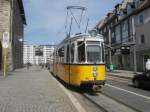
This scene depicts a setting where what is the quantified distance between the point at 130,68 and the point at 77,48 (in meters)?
40.8

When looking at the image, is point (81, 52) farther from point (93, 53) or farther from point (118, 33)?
point (118, 33)

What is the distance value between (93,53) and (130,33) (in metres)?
40.7

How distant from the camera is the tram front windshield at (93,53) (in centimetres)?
1704

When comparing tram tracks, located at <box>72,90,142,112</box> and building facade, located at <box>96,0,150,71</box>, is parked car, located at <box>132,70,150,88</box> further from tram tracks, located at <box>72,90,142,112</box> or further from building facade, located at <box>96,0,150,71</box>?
building facade, located at <box>96,0,150,71</box>

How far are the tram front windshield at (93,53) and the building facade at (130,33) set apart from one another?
22.4 m

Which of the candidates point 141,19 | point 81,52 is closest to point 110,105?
point 81,52

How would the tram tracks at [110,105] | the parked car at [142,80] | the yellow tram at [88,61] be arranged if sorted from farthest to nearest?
the parked car at [142,80]
the yellow tram at [88,61]
the tram tracks at [110,105]

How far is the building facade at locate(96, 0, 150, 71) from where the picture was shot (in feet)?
156

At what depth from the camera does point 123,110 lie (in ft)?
38.9

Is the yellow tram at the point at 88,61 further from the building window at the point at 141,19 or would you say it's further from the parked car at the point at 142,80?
the building window at the point at 141,19

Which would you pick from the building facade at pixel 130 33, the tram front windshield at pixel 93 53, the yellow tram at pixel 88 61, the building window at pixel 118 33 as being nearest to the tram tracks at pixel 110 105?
the yellow tram at pixel 88 61

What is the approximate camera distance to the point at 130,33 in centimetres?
5681

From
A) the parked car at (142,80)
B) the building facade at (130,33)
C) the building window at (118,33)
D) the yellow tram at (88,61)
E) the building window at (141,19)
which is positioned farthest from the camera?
the building window at (118,33)

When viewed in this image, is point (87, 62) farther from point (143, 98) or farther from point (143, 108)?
point (143, 108)
